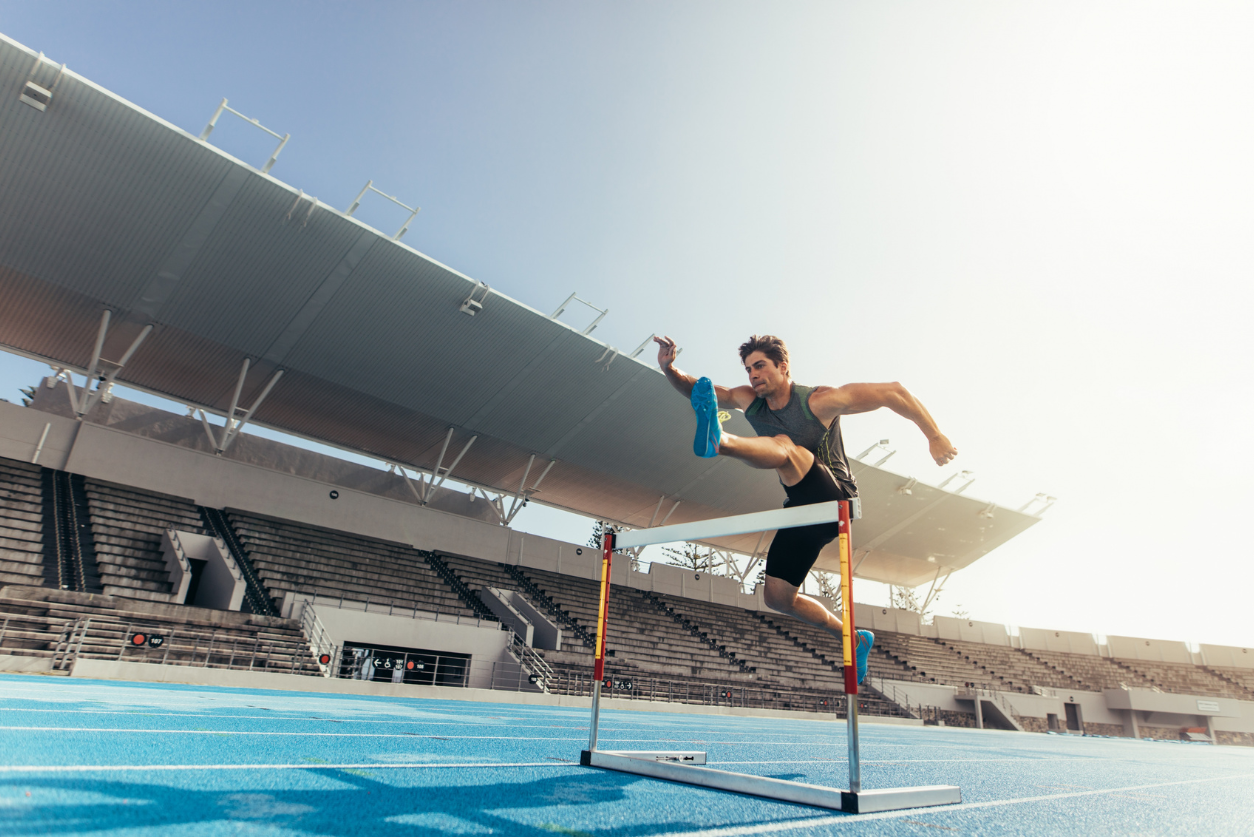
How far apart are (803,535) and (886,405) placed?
0.78 meters

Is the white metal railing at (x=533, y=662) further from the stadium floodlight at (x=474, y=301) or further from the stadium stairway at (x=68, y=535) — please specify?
the stadium stairway at (x=68, y=535)

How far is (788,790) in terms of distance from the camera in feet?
8.60

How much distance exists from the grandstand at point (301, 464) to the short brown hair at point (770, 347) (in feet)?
38.3

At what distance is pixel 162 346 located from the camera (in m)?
16.8

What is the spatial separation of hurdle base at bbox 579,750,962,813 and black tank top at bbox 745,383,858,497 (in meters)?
1.34

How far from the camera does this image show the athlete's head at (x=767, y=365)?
132 inches

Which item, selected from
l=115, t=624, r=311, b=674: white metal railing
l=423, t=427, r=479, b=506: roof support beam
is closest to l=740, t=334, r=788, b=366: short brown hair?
l=115, t=624, r=311, b=674: white metal railing

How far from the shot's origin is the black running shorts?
327 cm

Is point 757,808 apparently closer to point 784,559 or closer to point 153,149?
point 784,559

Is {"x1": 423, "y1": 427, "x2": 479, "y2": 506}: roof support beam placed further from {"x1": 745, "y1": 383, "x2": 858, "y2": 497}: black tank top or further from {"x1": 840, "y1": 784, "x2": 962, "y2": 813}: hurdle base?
{"x1": 840, "y1": 784, "x2": 962, "y2": 813}: hurdle base

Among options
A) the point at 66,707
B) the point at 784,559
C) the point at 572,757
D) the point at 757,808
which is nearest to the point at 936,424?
the point at 784,559

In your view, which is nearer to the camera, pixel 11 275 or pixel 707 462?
pixel 11 275

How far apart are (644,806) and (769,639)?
26676 mm

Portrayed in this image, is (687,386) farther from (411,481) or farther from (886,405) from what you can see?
(411,481)
